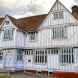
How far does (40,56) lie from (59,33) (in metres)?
4.73

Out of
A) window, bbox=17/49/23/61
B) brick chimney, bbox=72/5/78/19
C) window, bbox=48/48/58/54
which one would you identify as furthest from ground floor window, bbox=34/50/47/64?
→ brick chimney, bbox=72/5/78/19

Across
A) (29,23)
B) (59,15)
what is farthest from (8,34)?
(59,15)

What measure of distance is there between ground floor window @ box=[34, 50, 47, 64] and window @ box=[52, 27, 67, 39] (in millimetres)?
3123

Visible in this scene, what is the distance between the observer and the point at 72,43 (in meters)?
37.2

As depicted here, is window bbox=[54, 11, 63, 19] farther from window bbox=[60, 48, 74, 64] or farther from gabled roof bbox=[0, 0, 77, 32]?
window bbox=[60, 48, 74, 64]

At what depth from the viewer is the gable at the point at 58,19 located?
38.3 m

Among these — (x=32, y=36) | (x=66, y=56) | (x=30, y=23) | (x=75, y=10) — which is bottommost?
(x=66, y=56)

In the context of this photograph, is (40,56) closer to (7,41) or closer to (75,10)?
(7,41)

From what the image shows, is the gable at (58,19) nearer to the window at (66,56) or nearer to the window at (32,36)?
the window at (32,36)

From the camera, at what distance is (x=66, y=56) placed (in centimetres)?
3731

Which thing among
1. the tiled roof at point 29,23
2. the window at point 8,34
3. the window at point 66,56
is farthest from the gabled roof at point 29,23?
the window at point 66,56

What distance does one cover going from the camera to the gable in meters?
38.3

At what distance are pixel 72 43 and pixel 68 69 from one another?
3.75 metres

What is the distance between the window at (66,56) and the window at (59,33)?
2056 millimetres
